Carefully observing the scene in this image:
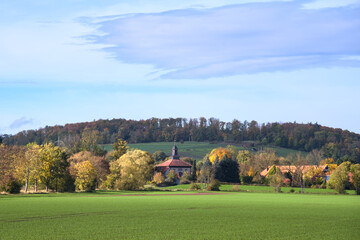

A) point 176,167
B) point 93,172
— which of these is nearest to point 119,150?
point 176,167

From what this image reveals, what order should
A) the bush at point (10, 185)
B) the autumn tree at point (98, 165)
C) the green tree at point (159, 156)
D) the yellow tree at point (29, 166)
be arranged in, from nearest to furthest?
1. the bush at point (10, 185)
2. the yellow tree at point (29, 166)
3. the autumn tree at point (98, 165)
4. the green tree at point (159, 156)

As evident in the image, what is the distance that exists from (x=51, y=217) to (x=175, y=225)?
996cm

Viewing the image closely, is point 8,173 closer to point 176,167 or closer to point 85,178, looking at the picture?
point 85,178

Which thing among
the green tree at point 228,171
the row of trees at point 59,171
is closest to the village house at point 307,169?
the green tree at point 228,171

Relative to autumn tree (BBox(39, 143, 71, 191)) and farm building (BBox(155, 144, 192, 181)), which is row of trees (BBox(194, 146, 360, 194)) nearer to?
farm building (BBox(155, 144, 192, 181))

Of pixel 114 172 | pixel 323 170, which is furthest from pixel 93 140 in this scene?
pixel 323 170

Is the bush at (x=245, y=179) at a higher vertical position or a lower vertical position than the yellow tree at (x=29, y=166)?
lower

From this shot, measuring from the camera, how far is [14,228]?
26.2m

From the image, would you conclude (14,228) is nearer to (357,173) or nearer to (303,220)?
(303,220)

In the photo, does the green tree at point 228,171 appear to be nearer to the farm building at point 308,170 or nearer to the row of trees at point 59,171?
the farm building at point 308,170

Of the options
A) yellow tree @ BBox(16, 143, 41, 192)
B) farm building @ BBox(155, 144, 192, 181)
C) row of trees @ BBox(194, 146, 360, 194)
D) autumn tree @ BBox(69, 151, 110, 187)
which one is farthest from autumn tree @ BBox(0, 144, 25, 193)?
farm building @ BBox(155, 144, 192, 181)

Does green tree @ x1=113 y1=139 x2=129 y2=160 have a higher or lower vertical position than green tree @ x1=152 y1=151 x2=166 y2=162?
higher

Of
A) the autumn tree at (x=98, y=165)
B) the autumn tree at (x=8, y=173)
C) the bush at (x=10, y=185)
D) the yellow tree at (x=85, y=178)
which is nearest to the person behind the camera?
the autumn tree at (x=8, y=173)

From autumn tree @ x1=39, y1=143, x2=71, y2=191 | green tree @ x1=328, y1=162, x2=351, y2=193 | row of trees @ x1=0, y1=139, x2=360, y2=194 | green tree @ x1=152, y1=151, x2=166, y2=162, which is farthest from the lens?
green tree @ x1=152, y1=151, x2=166, y2=162
